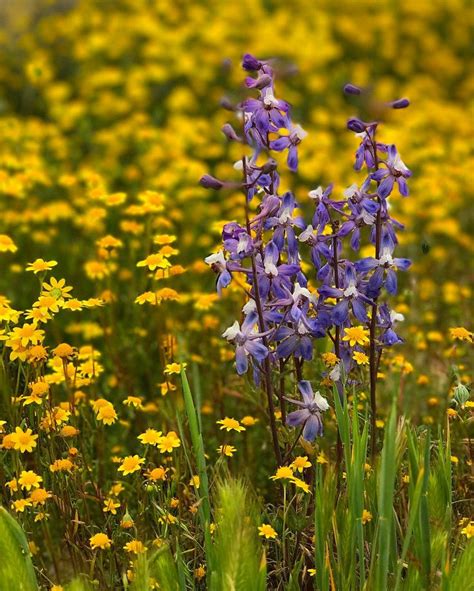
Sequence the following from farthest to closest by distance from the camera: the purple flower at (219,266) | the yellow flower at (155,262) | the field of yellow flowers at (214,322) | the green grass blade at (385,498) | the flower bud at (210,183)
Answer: the yellow flower at (155,262) → the purple flower at (219,266) → the flower bud at (210,183) → the field of yellow flowers at (214,322) → the green grass blade at (385,498)

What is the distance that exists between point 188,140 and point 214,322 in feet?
9.54

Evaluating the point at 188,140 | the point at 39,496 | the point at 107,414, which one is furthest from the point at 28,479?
the point at 188,140

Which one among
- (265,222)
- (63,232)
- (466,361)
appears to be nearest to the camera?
(265,222)

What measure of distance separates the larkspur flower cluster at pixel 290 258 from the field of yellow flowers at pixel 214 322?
11 millimetres

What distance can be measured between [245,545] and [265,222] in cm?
91

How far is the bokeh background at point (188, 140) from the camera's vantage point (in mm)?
4133

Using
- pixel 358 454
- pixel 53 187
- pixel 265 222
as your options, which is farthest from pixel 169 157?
pixel 358 454

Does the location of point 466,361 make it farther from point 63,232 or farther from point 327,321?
point 63,232

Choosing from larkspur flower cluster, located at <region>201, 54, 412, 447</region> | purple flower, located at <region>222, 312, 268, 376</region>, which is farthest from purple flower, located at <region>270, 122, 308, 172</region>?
purple flower, located at <region>222, 312, 268, 376</region>

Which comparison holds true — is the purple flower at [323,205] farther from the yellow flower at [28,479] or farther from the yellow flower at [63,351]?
the yellow flower at [28,479]

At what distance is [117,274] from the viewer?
474 centimetres

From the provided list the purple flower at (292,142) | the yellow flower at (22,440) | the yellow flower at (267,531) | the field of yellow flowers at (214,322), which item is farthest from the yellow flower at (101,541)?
the purple flower at (292,142)

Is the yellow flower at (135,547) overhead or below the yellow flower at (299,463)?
below

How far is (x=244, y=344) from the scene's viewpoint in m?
2.43
